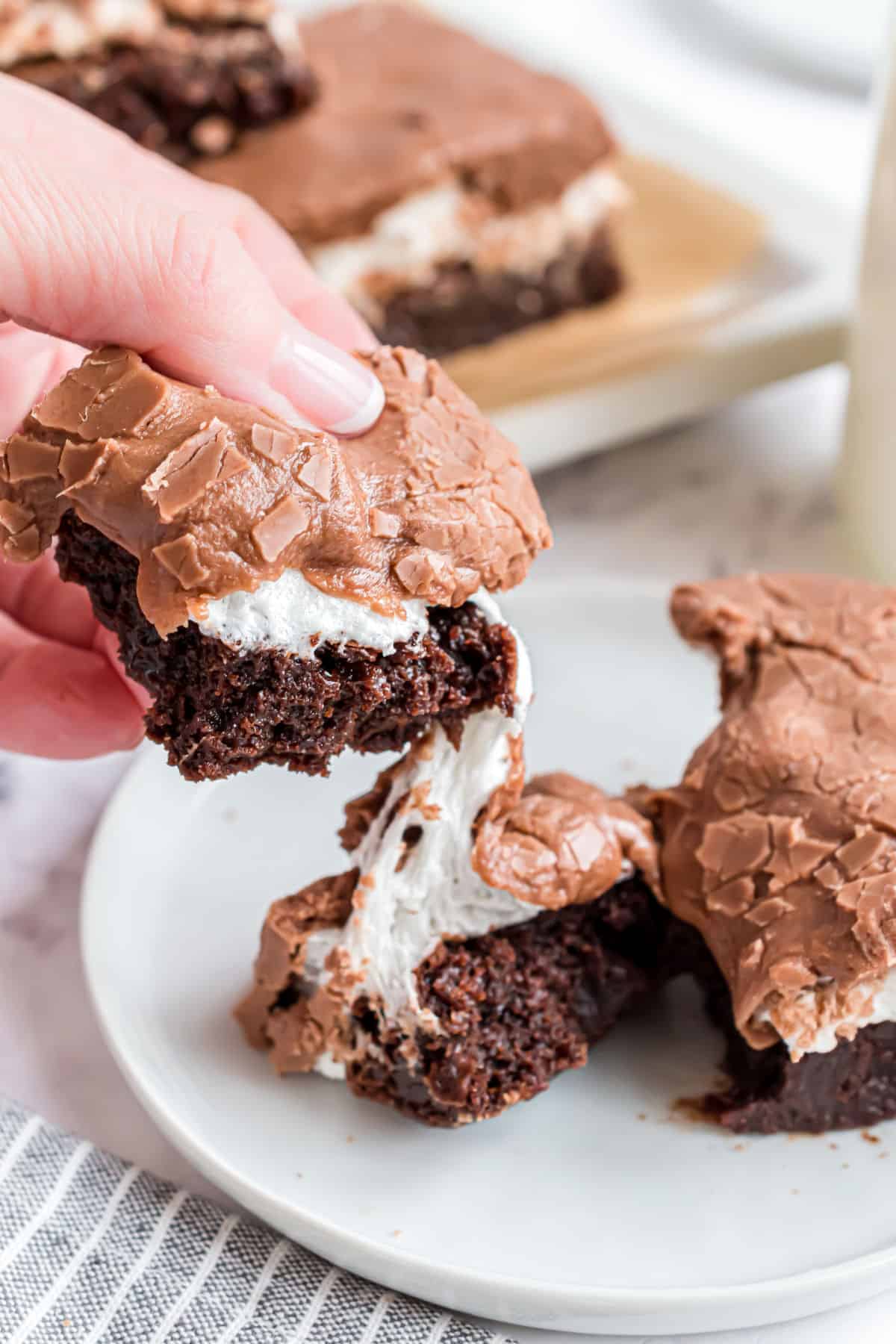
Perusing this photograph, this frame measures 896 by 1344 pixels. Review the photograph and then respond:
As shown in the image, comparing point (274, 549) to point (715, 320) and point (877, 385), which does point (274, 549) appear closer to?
point (877, 385)

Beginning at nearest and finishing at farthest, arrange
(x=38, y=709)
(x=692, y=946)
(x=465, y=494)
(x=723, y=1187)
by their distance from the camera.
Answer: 1. (x=465, y=494)
2. (x=723, y=1187)
3. (x=692, y=946)
4. (x=38, y=709)

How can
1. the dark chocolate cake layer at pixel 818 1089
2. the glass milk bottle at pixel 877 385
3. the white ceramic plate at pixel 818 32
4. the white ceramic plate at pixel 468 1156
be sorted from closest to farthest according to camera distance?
the white ceramic plate at pixel 468 1156 < the dark chocolate cake layer at pixel 818 1089 < the glass milk bottle at pixel 877 385 < the white ceramic plate at pixel 818 32

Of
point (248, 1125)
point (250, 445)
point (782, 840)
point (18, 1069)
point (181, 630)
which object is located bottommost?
point (18, 1069)

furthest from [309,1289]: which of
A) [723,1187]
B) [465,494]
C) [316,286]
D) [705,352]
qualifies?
[705,352]

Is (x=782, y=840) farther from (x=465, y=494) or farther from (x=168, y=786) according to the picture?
(x=168, y=786)

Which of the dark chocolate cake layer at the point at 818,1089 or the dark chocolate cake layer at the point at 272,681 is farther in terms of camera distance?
the dark chocolate cake layer at the point at 818,1089

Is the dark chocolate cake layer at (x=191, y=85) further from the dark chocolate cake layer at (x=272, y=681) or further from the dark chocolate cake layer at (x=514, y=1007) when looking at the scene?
the dark chocolate cake layer at (x=514, y=1007)

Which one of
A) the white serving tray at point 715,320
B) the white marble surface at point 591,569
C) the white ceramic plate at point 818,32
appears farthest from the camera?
the white ceramic plate at point 818,32

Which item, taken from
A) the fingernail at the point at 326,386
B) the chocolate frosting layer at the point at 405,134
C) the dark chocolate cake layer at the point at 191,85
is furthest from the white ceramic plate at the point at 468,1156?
the dark chocolate cake layer at the point at 191,85
